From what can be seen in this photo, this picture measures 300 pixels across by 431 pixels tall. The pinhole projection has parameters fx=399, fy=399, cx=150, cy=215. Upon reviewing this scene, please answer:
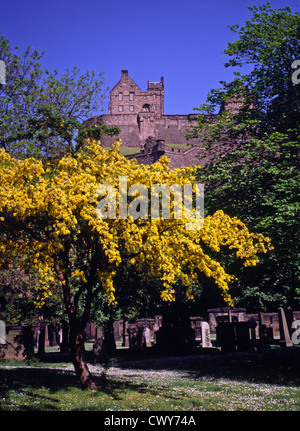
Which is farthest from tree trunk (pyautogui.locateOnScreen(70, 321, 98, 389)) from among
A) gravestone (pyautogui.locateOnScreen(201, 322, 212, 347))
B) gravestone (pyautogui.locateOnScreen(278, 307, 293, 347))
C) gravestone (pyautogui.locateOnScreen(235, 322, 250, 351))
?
gravestone (pyautogui.locateOnScreen(278, 307, 293, 347))

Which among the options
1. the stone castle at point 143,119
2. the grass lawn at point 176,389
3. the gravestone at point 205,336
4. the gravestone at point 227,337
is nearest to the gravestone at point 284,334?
the gravestone at point 227,337

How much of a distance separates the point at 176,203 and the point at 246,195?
907 centimetres

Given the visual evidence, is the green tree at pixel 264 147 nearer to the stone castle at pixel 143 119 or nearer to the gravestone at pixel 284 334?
the gravestone at pixel 284 334

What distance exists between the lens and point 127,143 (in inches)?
4235

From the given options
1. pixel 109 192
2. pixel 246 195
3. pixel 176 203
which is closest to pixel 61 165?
pixel 109 192

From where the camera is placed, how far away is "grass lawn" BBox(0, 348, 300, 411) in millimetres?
9516

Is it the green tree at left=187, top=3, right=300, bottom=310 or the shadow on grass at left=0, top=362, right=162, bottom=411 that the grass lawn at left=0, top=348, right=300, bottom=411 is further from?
the green tree at left=187, top=3, right=300, bottom=310

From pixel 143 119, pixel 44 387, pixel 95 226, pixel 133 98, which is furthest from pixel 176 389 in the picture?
pixel 133 98

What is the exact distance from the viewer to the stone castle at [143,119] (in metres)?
104

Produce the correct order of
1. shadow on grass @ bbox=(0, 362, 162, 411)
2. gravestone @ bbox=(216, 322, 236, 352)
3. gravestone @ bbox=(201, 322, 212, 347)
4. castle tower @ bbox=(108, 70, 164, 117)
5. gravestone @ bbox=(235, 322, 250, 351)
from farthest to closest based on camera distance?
castle tower @ bbox=(108, 70, 164, 117) → gravestone @ bbox=(201, 322, 212, 347) → gravestone @ bbox=(235, 322, 250, 351) → gravestone @ bbox=(216, 322, 236, 352) → shadow on grass @ bbox=(0, 362, 162, 411)

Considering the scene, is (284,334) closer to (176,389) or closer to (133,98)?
(176,389)

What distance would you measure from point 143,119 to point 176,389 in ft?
335

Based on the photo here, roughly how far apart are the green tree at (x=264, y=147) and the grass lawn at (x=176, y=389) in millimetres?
4661

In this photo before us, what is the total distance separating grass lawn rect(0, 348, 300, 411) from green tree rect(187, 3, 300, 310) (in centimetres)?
466
